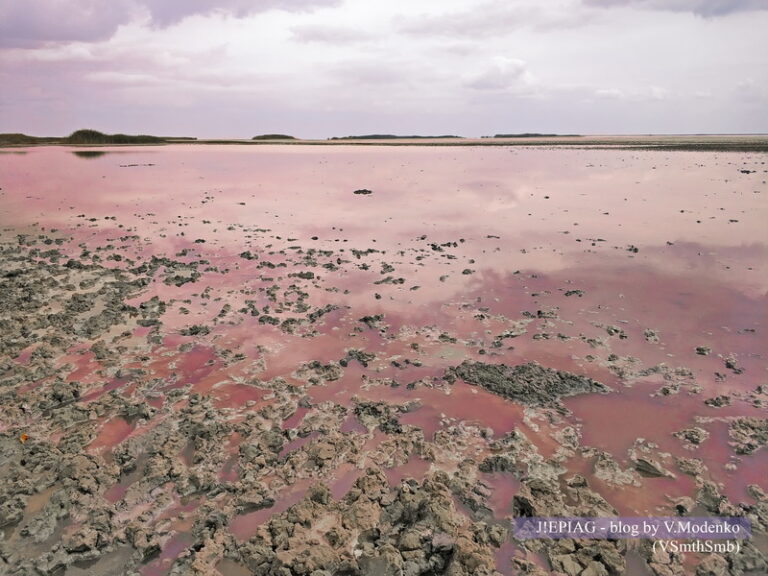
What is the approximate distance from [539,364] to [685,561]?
15.2 feet

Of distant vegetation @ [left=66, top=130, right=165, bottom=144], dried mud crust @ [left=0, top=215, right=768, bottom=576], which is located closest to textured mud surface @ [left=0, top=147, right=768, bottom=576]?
dried mud crust @ [left=0, top=215, right=768, bottom=576]

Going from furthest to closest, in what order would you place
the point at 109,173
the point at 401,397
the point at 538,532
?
the point at 109,173 → the point at 401,397 → the point at 538,532

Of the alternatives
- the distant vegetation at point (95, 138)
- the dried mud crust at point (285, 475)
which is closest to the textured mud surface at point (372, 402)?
the dried mud crust at point (285, 475)

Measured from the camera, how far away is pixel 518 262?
1667cm

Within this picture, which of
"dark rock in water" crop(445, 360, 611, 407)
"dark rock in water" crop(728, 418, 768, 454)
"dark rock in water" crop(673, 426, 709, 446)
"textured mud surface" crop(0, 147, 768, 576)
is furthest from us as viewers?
"dark rock in water" crop(445, 360, 611, 407)

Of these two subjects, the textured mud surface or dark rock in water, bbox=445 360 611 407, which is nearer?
the textured mud surface

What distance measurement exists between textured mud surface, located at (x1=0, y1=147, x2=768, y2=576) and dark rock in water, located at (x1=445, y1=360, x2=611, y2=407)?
0.05m

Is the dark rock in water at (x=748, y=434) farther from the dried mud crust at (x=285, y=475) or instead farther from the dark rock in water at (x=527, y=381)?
the dark rock in water at (x=527, y=381)

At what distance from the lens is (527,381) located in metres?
8.82

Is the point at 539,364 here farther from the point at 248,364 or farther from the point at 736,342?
the point at 248,364

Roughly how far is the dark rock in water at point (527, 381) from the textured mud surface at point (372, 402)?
0.16 feet

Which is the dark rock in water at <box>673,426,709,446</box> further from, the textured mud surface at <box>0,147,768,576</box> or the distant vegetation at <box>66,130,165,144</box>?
the distant vegetation at <box>66,130,165,144</box>

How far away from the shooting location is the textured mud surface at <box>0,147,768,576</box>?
529 centimetres

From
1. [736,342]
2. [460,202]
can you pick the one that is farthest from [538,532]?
[460,202]
